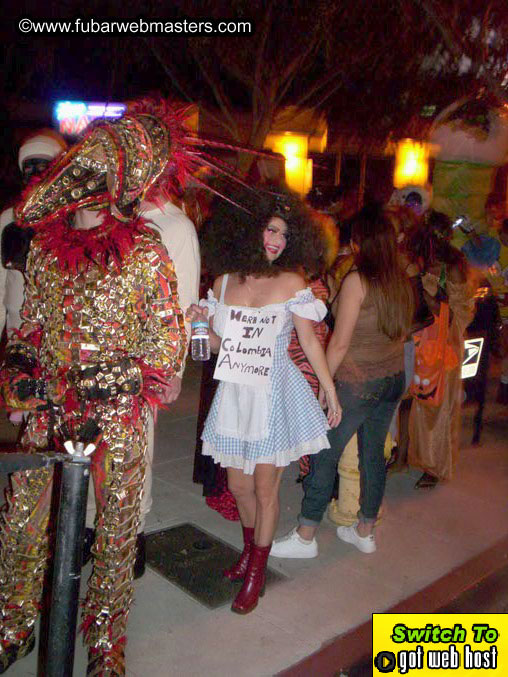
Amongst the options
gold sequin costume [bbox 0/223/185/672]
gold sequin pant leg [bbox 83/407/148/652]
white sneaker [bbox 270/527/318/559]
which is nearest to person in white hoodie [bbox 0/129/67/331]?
gold sequin costume [bbox 0/223/185/672]

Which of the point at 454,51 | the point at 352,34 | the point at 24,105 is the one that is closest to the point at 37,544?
the point at 454,51

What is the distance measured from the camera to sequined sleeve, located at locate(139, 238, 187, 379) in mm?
2666

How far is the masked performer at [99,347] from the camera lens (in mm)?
2605

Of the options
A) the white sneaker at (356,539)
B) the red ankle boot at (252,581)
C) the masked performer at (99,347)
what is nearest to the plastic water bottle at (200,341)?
the masked performer at (99,347)

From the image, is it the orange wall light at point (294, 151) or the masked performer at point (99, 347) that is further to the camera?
the orange wall light at point (294, 151)

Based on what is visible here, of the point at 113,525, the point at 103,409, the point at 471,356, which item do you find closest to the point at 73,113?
the point at 471,356

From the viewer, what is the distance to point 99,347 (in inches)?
104

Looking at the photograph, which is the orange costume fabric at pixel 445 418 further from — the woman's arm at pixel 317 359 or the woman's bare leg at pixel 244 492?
the woman's bare leg at pixel 244 492

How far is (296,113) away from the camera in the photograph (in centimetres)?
1297

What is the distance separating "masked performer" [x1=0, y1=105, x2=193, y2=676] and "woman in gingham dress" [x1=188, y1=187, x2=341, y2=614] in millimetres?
733

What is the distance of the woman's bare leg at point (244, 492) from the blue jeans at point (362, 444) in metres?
0.66

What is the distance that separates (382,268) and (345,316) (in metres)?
0.34

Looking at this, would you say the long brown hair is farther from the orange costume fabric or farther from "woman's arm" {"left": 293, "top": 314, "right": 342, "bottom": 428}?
the orange costume fabric

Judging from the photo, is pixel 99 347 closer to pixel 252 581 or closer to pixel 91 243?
pixel 91 243
